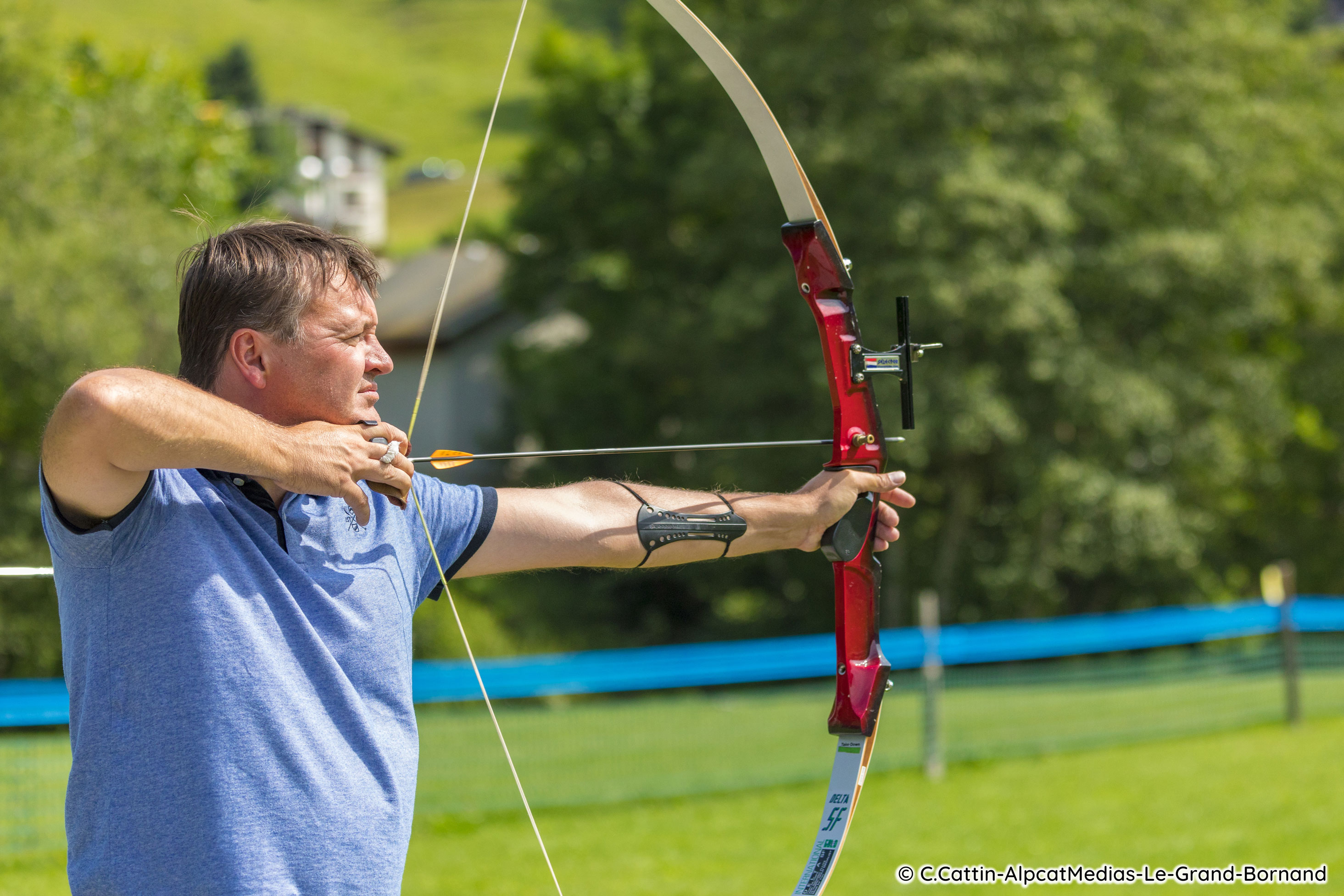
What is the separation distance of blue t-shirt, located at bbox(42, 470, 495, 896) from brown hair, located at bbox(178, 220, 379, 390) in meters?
0.19

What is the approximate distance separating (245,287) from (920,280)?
1142cm

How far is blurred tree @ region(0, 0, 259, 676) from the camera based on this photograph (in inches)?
411

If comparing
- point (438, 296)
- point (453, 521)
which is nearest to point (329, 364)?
point (453, 521)

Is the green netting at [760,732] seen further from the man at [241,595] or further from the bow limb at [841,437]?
the man at [241,595]

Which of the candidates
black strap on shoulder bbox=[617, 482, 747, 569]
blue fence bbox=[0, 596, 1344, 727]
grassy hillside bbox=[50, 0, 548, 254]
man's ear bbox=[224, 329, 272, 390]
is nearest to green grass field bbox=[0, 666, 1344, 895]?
blue fence bbox=[0, 596, 1344, 727]

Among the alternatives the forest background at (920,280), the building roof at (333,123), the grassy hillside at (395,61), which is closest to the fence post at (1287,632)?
the forest background at (920,280)

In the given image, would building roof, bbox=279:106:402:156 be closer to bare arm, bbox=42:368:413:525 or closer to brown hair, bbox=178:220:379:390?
brown hair, bbox=178:220:379:390

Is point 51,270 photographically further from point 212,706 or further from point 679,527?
point 212,706

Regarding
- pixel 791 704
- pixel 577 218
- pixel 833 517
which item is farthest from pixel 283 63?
pixel 833 517

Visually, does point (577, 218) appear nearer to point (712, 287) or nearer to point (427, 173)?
point (712, 287)

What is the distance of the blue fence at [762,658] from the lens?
650cm

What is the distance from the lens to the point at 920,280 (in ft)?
41.3

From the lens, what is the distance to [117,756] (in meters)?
A: 1.50

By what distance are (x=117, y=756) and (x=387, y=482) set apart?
44 centimetres
